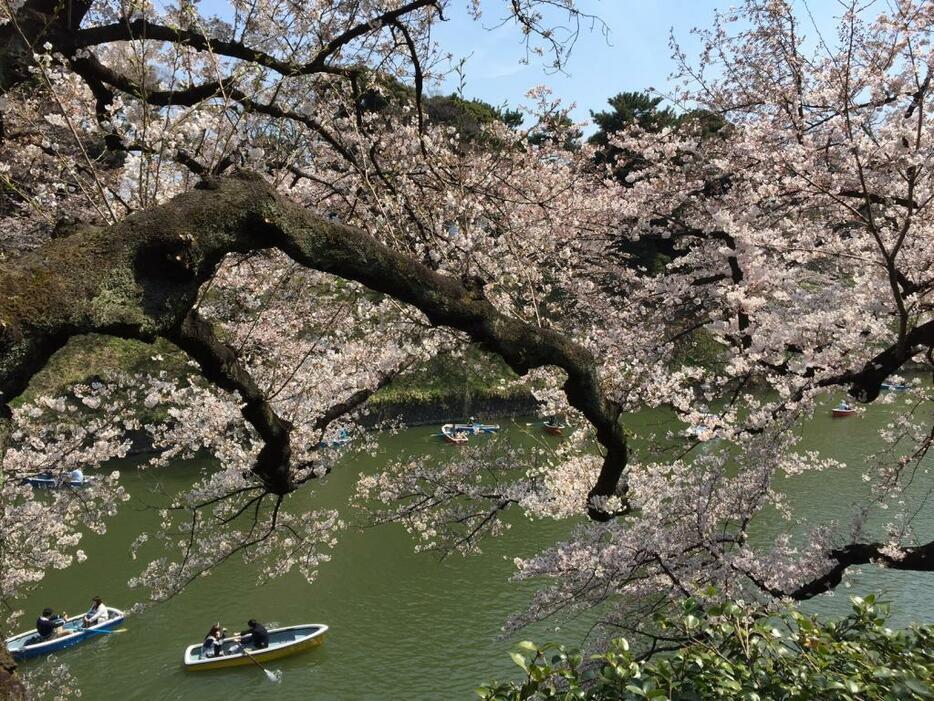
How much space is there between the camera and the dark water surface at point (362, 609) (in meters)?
7.56

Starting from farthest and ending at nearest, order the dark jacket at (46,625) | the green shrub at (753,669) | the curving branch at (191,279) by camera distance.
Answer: the dark jacket at (46,625)
the green shrub at (753,669)
the curving branch at (191,279)

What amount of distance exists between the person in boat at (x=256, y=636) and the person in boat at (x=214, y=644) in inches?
10.2

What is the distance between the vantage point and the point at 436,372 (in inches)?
751

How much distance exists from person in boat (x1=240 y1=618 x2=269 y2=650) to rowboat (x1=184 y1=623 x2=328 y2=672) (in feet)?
0.20

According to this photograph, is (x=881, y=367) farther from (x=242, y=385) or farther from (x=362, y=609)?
(x=362, y=609)

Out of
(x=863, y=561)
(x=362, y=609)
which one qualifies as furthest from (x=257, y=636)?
(x=863, y=561)

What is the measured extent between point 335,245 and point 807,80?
487 cm

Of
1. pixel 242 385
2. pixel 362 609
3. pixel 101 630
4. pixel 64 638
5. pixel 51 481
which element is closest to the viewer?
pixel 242 385

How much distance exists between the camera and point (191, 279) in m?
1.81

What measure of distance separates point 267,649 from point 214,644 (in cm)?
67

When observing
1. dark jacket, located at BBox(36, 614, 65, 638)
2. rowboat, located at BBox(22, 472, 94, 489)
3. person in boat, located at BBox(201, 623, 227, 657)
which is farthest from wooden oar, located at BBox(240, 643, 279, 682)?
rowboat, located at BBox(22, 472, 94, 489)

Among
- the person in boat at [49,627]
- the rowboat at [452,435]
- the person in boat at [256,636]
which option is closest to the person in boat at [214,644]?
the person in boat at [256,636]

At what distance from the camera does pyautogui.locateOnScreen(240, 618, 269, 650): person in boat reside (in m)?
7.89

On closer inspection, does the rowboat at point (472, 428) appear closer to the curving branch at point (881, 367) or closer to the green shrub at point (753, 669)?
the curving branch at point (881, 367)
